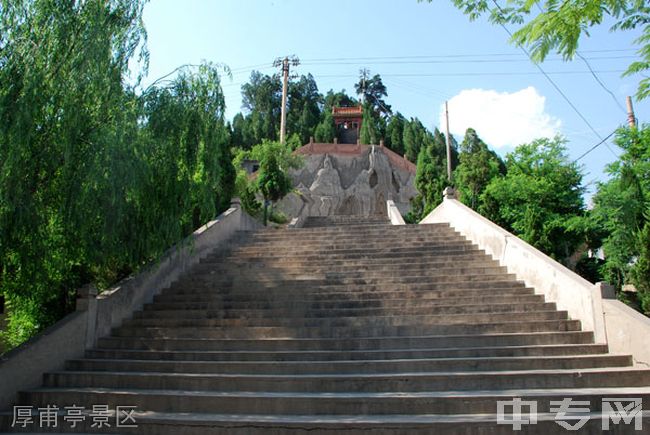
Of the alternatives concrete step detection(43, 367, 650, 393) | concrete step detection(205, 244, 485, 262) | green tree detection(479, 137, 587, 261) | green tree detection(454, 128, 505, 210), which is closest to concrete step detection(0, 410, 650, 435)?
concrete step detection(43, 367, 650, 393)

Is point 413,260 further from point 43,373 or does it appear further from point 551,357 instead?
point 43,373

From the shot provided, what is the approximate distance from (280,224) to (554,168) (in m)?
11.2

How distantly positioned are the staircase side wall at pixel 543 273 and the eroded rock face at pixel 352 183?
27.4 m

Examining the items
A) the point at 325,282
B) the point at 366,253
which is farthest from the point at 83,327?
the point at 366,253

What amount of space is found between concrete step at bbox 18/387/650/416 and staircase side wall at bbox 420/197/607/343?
56.9 inches

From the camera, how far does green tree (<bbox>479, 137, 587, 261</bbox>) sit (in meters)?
16.7

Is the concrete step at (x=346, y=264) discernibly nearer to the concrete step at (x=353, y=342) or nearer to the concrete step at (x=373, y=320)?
the concrete step at (x=373, y=320)

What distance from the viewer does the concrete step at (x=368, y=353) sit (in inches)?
258

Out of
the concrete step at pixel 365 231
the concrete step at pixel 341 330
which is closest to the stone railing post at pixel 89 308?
the concrete step at pixel 341 330

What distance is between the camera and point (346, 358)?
6.69 meters

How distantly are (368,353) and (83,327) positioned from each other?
4281mm

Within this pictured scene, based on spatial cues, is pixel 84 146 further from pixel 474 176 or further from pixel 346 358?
pixel 474 176

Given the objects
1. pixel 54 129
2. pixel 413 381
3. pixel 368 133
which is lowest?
pixel 413 381

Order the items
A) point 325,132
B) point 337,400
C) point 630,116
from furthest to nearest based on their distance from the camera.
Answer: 1. point 325,132
2. point 630,116
3. point 337,400
